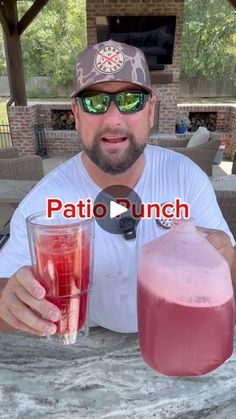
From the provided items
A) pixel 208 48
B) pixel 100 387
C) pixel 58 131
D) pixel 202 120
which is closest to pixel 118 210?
pixel 100 387

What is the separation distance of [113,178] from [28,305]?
0.50 m

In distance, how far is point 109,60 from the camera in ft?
3.17

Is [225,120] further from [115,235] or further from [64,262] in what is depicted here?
[64,262]

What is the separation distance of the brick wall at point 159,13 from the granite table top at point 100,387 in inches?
256

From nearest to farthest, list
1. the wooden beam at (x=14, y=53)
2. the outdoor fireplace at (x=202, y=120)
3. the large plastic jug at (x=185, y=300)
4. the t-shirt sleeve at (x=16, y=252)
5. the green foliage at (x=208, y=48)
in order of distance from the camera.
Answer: the large plastic jug at (x=185, y=300)
the t-shirt sleeve at (x=16, y=252)
the wooden beam at (x=14, y=53)
the outdoor fireplace at (x=202, y=120)
the green foliage at (x=208, y=48)

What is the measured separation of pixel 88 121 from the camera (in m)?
0.99

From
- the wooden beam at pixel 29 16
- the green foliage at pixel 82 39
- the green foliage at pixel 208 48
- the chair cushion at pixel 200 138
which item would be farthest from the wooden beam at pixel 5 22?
the green foliage at pixel 208 48

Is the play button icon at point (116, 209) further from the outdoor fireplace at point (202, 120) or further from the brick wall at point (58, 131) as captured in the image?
the outdoor fireplace at point (202, 120)

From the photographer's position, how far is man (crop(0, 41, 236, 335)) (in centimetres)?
97

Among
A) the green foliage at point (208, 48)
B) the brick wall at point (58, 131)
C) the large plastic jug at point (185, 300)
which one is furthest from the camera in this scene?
the green foliage at point (208, 48)

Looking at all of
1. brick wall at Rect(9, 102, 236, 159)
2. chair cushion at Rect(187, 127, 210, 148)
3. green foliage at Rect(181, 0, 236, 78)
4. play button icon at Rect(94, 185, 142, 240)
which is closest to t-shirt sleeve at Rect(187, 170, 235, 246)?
play button icon at Rect(94, 185, 142, 240)

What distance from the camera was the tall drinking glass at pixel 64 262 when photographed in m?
0.63

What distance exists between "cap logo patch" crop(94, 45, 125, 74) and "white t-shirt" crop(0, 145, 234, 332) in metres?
0.29

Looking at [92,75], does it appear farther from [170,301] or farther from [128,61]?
[170,301]
